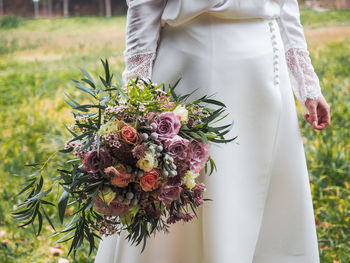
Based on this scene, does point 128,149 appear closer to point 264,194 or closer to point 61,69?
point 264,194

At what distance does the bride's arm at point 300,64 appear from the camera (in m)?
2.08

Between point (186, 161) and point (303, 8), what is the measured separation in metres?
5.49

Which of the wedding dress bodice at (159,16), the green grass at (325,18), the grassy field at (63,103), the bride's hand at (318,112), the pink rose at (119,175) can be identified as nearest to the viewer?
the pink rose at (119,175)

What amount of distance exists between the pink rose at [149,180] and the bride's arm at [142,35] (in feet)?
1.71

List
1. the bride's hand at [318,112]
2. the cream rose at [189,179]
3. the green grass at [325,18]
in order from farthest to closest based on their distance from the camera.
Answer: the green grass at [325,18] → the bride's hand at [318,112] → the cream rose at [189,179]

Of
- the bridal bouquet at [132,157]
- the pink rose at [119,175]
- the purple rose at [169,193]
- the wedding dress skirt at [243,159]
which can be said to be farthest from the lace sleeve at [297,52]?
the pink rose at [119,175]

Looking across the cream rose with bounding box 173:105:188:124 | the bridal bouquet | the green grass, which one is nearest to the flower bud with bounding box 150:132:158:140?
the bridal bouquet

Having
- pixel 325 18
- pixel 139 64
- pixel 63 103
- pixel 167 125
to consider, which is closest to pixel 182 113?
pixel 167 125

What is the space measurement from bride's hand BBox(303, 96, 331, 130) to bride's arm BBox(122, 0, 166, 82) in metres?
0.66

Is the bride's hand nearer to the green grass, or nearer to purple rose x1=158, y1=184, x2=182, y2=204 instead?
purple rose x1=158, y1=184, x2=182, y2=204

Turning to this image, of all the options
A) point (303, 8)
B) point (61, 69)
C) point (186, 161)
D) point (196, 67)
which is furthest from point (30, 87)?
point (186, 161)

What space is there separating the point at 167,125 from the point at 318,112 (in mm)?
873

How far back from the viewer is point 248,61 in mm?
1880

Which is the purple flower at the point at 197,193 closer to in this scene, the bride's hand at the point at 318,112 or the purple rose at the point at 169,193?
the purple rose at the point at 169,193
